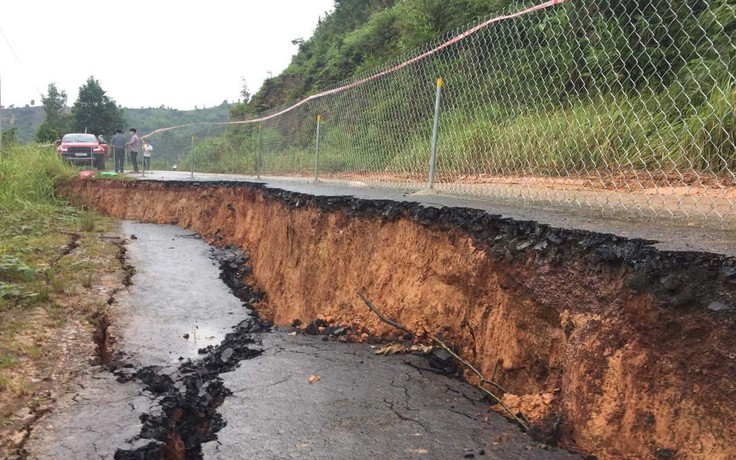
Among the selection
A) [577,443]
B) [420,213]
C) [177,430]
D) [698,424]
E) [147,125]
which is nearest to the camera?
[698,424]

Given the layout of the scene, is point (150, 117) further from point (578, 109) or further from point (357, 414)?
point (357, 414)

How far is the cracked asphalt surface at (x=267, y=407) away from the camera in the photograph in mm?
2393

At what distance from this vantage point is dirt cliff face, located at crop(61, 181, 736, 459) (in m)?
1.92

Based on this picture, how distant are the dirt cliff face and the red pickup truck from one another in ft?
49.7

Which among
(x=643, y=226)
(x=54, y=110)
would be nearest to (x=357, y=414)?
(x=643, y=226)

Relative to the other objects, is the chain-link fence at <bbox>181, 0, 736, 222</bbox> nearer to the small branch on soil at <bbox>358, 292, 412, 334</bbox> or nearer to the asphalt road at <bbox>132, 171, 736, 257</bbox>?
the asphalt road at <bbox>132, 171, 736, 257</bbox>

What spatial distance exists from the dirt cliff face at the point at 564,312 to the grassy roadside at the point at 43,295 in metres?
2.17

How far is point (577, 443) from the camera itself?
2.29m

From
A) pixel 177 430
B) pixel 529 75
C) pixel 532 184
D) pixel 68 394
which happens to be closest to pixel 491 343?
pixel 177 430

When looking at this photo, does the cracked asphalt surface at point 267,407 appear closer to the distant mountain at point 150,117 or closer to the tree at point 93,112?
the tree at point 93,112

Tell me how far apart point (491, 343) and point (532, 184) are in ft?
10.3

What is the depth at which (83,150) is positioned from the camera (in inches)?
682

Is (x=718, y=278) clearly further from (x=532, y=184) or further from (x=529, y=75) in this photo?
(x=529, y=75)

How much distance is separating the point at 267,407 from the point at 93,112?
32645mm
